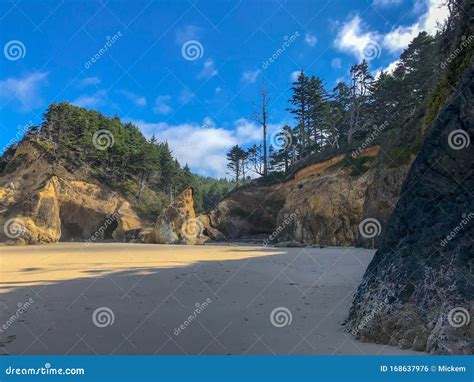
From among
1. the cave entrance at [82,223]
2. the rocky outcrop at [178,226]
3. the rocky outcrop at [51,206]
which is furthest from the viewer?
the cave entrance at [82,223]

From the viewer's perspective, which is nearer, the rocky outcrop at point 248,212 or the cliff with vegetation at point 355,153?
the cliff with vegetation at point 355,153

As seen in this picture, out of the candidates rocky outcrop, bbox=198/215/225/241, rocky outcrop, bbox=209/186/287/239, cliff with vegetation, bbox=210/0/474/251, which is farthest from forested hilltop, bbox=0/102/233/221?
cliff with vegetation, bbox=210/0/474/251

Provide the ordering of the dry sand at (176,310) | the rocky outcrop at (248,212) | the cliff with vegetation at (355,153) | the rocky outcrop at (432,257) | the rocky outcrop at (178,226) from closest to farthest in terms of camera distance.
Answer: the rocky outcrop at (432,257)
the dry sand at (176,310)
the cliff with vegetation at (355,153)
the rocky outcrop at (178,226)
the rocky outcrop at (248,212)

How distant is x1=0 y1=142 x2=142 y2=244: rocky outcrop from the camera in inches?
880

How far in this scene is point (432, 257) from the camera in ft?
12.7

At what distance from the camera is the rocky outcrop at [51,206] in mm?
22359

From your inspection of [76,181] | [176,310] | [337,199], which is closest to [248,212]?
[337,199]

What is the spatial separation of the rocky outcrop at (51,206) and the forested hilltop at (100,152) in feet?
5.05

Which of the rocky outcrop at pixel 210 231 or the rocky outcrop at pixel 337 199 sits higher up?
the rocky outcrop at pixel 337 199

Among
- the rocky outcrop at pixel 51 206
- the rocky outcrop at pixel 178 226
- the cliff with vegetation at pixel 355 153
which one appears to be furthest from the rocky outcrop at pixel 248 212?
the rocky outcrop at pixel 51 206

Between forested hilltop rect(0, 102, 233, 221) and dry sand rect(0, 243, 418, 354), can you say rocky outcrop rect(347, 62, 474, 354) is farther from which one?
forested hilltop rect(0, 102, 233, 221)

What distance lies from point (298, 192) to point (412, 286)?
23709 mm

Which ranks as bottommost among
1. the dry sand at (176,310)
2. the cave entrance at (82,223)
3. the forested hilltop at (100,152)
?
the cave entrance at (82,223)

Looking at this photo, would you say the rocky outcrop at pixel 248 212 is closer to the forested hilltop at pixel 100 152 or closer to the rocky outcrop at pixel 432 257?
the forested hilltop at pixel 100 152
